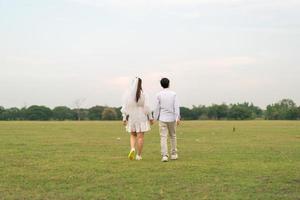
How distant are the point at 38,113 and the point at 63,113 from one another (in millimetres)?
4954

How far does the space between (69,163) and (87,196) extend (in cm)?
427

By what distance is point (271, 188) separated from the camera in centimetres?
830

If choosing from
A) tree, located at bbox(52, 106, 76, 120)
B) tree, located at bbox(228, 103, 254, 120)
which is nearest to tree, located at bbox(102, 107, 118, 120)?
tree, located at bbox(52, 106, 76, 120)

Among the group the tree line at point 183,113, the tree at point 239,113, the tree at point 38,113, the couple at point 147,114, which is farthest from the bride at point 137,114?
the tree at point 239,113

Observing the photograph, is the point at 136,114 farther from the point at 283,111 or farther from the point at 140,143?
the point at 283,111

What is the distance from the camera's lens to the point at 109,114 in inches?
3981

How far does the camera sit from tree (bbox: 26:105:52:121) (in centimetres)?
10306

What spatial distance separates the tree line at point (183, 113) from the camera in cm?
10206

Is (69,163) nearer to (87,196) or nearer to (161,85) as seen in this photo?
(161,85)

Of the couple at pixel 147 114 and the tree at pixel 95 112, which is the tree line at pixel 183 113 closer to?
the tree at pixel 95 112

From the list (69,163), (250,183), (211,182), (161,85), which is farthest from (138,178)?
(161,85)

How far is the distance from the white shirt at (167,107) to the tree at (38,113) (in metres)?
92.1

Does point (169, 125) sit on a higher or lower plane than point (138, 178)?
higher

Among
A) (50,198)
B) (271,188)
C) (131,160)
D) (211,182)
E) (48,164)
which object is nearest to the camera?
(50,198)
